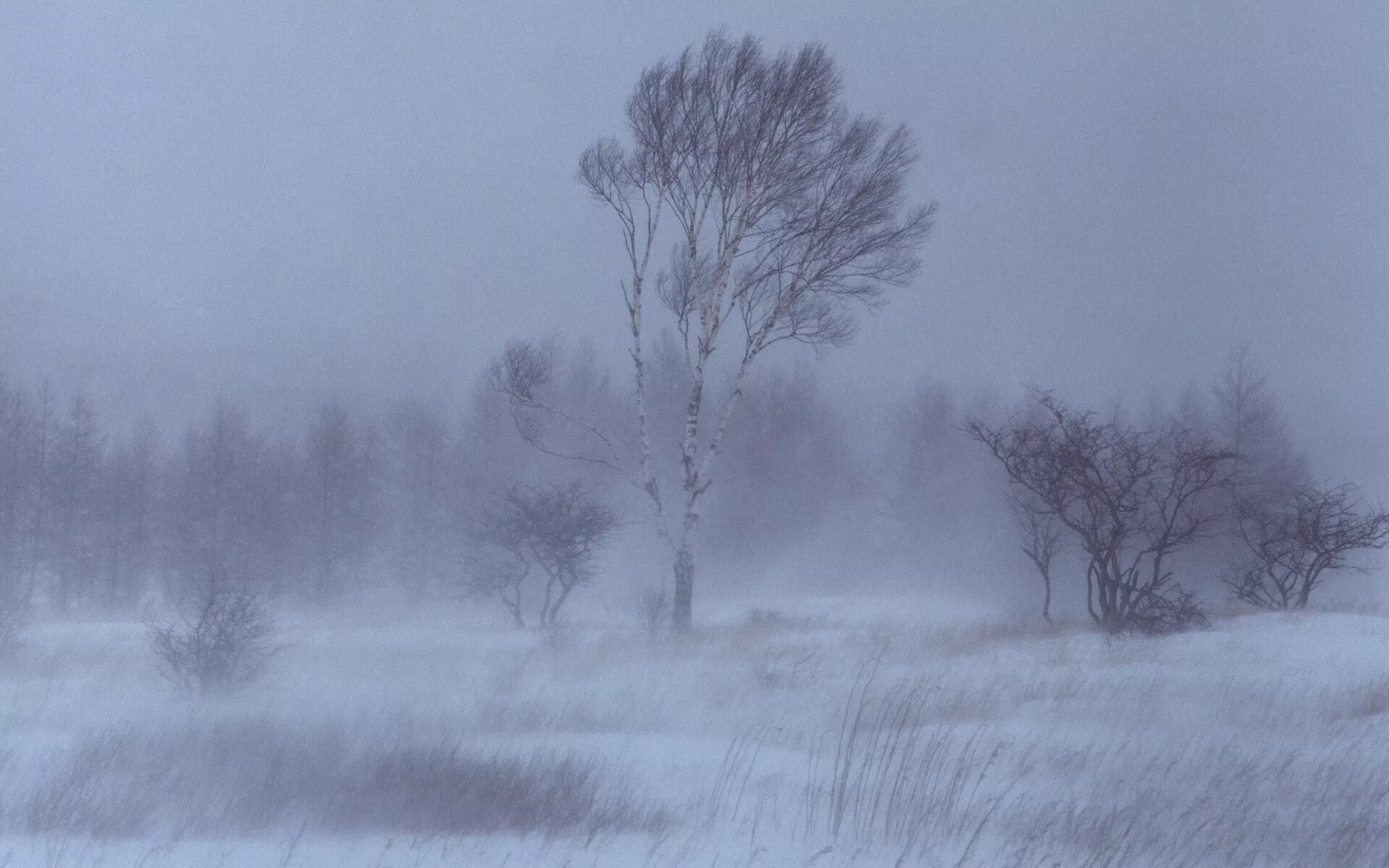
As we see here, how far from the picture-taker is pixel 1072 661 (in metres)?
11.2

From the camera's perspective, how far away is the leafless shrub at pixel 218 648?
10.8 metres

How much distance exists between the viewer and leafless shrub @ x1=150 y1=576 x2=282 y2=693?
10781 mm

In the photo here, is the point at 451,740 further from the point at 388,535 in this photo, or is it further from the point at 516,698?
the point at 388,535

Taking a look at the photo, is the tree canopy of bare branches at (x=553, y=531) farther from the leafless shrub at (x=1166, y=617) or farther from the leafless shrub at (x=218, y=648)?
the leafless shrub at (x=1166, y=617)

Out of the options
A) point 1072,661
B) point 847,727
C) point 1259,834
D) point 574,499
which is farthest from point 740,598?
point 1259,834

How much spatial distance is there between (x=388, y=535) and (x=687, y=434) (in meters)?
22.9

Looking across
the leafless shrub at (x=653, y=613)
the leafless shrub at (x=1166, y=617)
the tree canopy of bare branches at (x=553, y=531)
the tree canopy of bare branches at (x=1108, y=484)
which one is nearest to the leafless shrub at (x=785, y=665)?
the leafless shrub at (x=653, y=613)

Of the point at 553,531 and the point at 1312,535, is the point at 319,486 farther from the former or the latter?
the point at 1312,535

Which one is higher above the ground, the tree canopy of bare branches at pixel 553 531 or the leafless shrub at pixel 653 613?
the tree canopy of bare branches at pixel 553 531

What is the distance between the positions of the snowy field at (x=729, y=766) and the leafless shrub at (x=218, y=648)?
32 centimetres

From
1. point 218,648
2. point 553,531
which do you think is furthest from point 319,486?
point 218,648

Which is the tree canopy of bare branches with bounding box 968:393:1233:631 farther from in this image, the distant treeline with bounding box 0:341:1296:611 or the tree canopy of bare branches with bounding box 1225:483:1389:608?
the distant treeline with bounding box 0:341:1296:611

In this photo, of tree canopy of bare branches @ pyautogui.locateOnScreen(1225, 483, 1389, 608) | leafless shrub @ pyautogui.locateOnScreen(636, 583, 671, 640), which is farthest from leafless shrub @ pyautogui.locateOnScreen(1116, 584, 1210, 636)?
leafless shrub @ pyautogui.locateOnScreen(636, 583, 671, 640)

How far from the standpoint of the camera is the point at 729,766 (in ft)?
21.9
